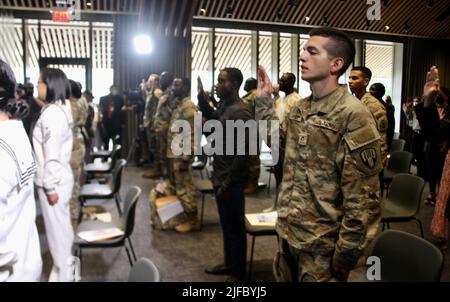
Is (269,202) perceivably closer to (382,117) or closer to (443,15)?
(382,117)

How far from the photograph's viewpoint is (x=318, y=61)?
1.69 m

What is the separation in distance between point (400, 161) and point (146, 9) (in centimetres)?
558

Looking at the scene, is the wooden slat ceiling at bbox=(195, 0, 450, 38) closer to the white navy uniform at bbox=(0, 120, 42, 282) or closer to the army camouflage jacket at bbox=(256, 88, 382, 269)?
the army camouflage jacket at bbox=(256, 88, 382, 269)

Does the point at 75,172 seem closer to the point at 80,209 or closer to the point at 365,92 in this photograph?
the point at 80,209

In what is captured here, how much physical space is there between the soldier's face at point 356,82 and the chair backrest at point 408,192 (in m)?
1.35

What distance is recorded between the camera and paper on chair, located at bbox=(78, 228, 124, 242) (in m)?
2.81

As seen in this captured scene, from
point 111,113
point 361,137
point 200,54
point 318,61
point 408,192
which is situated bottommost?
point 408,192

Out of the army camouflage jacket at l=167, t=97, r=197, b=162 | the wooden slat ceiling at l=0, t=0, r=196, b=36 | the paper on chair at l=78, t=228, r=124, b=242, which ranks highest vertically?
the wooden slat ceiling at l=0, t=0, r=196, b=36

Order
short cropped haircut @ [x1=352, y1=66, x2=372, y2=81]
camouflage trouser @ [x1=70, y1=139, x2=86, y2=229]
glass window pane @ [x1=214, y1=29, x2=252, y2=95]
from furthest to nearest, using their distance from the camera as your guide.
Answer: glass window pane @ [x1=214, y1=29, x2=252, y2=95] < camouflage trouser @ [x1=70, y1=139, x2=86, y2=229] < short cropped haircut @ [x1=352, y1=66, x2=372, y2=81]

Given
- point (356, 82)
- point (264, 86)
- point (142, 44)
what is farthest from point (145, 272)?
point (142, 44)

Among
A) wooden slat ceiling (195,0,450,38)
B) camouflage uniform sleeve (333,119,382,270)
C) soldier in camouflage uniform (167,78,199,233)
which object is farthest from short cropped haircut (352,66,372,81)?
soldier in camouflage uniform (167,78,199,233)
